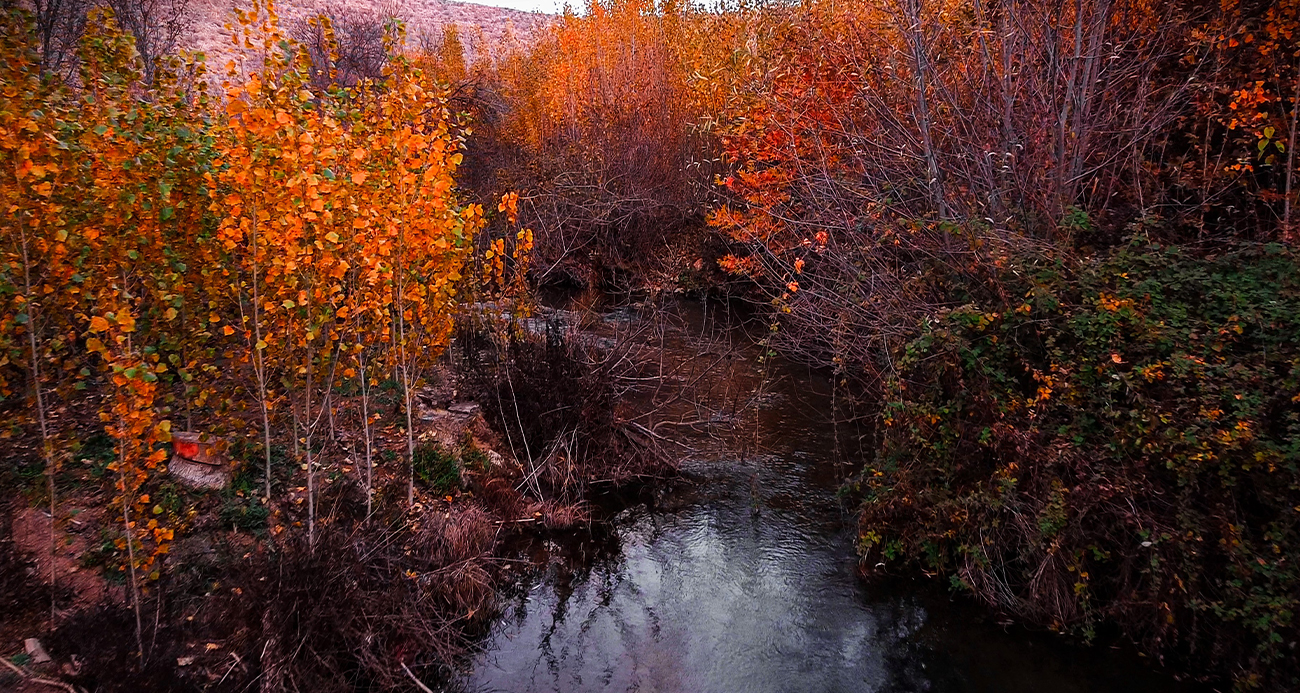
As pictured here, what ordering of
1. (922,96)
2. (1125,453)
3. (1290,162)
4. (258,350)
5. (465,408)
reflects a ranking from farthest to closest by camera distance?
(465,408) < (922,96) < (1290,162) < (1125,453) < (258,350)

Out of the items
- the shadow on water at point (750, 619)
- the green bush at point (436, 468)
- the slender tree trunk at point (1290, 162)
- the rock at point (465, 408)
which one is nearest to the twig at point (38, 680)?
the shadow on water at point (750, 619)

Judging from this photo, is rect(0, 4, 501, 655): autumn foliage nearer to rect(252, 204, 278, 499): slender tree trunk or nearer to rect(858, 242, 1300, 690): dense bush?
rect(252, 204, 278, 499): slender tree trunk

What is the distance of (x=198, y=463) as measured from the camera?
561 centimetres

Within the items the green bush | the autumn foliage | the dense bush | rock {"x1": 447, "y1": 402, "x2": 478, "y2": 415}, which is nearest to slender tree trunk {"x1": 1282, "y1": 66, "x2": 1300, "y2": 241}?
the dense bush

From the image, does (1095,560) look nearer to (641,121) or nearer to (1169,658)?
(1169,658)

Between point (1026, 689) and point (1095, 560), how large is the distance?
3.32 ft

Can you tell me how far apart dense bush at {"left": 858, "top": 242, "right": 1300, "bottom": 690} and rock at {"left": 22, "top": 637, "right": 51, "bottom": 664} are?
520 cm

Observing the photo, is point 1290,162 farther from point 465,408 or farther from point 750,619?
point 465,408

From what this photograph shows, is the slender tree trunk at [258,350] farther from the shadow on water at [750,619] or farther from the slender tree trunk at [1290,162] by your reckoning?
the slender tree trunk at [1290,162]

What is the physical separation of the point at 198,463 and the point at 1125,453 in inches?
255

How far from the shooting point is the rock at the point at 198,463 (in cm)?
550

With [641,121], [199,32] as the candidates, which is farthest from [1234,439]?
[199,32]

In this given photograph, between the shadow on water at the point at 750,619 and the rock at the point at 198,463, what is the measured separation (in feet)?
7.65

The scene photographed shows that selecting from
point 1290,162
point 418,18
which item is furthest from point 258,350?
point 418,18
